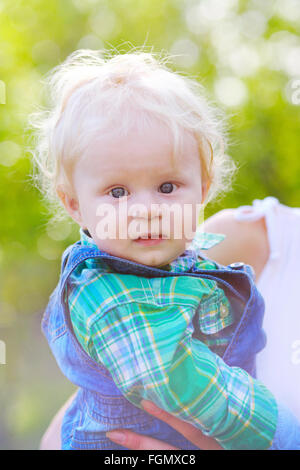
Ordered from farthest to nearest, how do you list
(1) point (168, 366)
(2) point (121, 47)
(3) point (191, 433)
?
(2) point (121, 47)
(3) point (191, 433)
(1) point (168, 366)

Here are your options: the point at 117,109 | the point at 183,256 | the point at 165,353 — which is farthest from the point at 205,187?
the point at 165,353

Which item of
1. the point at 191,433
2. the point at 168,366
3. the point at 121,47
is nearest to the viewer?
the point at 168,366

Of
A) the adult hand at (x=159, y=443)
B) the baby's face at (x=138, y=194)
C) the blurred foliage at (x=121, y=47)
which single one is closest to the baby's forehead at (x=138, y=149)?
the baby's face at (x=138, y=194)

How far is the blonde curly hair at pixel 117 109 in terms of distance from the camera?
86 centimetres

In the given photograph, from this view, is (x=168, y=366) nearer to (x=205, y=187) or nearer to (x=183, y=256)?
(x=183, y=256)

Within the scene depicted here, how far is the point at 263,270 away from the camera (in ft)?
4.31

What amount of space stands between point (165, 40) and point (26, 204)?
1100 millimetres

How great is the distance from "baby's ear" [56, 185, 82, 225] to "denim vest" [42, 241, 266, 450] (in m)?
0.06

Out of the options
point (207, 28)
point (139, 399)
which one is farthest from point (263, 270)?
point (207, 28)

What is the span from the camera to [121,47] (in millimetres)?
2459

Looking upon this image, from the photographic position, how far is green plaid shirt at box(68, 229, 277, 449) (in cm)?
80

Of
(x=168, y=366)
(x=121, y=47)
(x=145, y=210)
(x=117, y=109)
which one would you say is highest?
(x=121, y=47)

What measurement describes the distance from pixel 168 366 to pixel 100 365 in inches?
5.6

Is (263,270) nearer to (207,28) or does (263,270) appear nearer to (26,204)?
(26,204)
